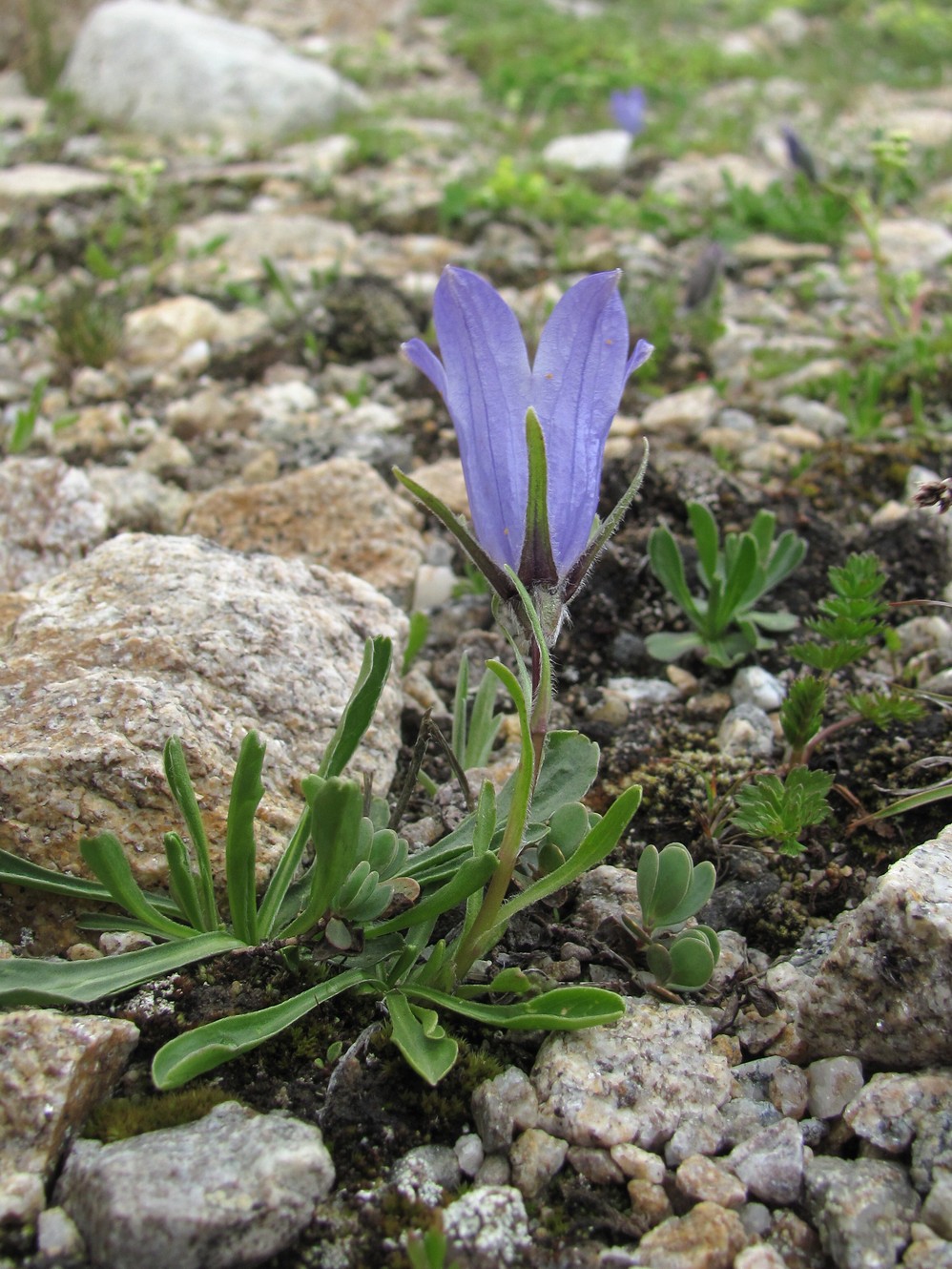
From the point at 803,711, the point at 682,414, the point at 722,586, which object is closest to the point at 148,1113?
the point at 803,711

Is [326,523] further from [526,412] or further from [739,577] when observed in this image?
[526,412]

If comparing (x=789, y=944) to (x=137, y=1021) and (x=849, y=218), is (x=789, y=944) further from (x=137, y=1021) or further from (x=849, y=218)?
(x=849, y=218)

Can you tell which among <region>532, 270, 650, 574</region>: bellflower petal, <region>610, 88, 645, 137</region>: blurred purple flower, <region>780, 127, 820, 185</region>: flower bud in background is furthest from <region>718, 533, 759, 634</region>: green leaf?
<region>610, 88, 645, 137</region>: blurred purple flower

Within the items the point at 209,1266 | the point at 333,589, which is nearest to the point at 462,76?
the point at 333,589

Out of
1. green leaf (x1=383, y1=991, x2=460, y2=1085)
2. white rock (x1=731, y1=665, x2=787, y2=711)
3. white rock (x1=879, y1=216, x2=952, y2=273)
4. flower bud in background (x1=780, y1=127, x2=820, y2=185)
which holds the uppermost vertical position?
flower bud in background (x1=780, y1=127, x2=820, y2=185)

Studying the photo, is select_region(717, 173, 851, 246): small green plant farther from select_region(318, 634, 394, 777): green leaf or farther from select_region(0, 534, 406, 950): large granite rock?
select_region(318, 634, 394, 777): green leaf
